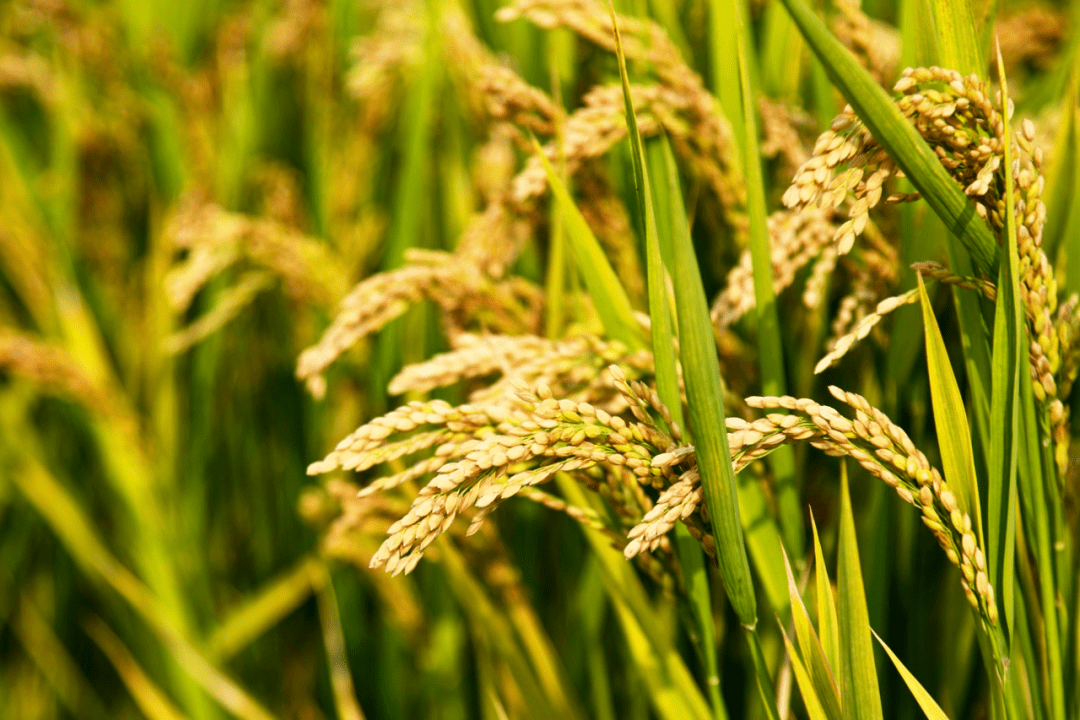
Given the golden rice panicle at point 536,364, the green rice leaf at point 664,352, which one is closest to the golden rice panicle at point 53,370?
the golden rice panicle at point 536,364

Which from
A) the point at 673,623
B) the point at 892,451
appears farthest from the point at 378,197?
the point at 892,451

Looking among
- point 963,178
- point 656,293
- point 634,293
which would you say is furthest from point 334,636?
point 963,178

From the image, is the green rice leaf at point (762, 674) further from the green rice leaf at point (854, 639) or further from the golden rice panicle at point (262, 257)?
the golden rice panicle at point (262, 257)

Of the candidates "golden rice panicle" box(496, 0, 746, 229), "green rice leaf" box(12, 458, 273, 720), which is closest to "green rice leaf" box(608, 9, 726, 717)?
"golden rice panicle" box(496, 0, 746, 229)

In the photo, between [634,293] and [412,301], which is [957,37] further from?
[412,301]

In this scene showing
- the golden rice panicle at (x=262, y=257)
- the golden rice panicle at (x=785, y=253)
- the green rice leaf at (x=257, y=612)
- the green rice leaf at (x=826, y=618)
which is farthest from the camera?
the green rice leaf at (x=257, y=612)

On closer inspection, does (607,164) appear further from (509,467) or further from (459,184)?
(509,467)
